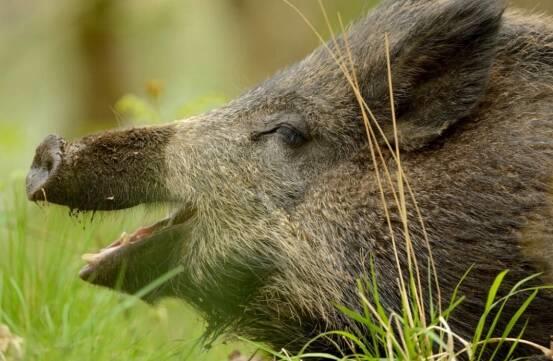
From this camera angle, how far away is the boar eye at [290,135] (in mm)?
5219

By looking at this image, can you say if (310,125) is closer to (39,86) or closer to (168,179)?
(168,179)

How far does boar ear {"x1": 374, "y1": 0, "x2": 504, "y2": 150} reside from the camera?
4953mm

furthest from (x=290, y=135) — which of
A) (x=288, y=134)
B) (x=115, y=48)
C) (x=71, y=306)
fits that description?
(x=115, y=48)

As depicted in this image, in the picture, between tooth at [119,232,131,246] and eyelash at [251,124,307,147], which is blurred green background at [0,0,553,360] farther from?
tooth at [119,232,131,246]

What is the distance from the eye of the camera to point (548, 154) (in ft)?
15.6

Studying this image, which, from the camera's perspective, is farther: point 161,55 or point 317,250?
point 161,55

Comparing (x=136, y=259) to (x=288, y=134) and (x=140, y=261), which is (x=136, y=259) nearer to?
(x=140, y=261)

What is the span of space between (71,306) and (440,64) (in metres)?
1.89

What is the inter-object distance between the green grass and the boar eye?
2.18 feet

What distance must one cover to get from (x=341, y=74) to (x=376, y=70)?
0.64ft

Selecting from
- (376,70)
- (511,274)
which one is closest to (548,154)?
(511,274)

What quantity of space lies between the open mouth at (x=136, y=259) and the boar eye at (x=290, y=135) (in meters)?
0.58

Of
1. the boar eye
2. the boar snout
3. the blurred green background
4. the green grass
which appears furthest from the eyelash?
the blurred green background

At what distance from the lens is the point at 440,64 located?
16.6ft
